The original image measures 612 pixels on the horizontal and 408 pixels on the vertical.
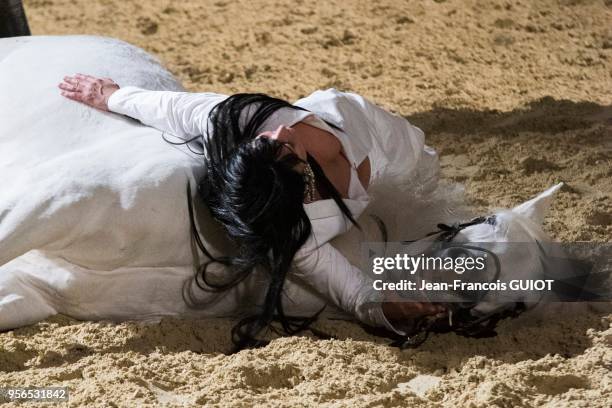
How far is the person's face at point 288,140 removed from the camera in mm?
2379

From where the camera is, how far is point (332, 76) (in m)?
4.43

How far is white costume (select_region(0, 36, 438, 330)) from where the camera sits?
7.86 ft

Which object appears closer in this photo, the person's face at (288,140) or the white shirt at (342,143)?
the person's face at (288,140)

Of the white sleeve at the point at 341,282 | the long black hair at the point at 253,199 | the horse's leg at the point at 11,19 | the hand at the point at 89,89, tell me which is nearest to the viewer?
the long black hair at the point at 253,199

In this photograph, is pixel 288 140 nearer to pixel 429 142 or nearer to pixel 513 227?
pixel 513 227

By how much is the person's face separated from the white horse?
24 cm

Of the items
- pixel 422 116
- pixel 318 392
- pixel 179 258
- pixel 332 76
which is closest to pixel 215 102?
pixel 179 258

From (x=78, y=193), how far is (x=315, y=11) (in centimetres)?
296

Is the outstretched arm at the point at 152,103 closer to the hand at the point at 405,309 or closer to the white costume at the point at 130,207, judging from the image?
the white costume at the point at 130,207

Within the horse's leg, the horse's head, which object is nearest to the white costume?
the horse's head

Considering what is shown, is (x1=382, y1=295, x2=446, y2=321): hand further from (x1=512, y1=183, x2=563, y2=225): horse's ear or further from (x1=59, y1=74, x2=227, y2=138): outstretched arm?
(x1=59, y1=74, x2=227, y2=138): outstretched arm

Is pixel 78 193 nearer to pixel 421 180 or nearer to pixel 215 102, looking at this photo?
pixel 215 102

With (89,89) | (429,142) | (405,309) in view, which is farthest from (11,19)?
(405,309)

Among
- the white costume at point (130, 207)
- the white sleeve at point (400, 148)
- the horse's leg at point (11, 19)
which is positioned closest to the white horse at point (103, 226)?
the white costume at point (130, 207)
